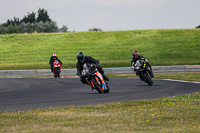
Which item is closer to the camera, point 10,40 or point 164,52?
point 164,52

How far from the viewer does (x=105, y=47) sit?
57750 mm

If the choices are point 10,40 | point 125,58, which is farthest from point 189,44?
point 10,40

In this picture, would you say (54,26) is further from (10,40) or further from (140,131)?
(140,131)

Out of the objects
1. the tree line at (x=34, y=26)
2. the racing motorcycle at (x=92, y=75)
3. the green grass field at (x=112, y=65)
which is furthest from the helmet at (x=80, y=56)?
the tree line at (x=34, y=26)

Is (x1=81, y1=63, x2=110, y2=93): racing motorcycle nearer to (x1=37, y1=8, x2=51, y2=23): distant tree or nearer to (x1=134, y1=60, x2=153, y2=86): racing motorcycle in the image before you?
(x1=134, y1=60, x2=153, y2=86): racing motorcycle

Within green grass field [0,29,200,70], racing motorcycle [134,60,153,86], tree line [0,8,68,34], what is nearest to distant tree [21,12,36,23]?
tree line [0,8,68,34]

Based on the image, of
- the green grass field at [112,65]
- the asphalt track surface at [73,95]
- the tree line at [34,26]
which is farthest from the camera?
the tree line at [34,26]

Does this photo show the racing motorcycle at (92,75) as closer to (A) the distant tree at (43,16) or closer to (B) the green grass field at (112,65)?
(B) the green grass field at (112,65)

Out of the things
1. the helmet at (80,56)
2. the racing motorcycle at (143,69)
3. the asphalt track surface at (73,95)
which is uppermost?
the helmet at (80,56)

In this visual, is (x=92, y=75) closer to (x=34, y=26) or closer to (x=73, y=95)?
(x=73, y=95)

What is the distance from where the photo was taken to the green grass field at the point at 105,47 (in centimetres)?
4775

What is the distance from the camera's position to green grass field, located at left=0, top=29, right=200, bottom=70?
Result: 47.8 m

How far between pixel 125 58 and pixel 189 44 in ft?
32.8

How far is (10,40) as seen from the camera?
68688mm
